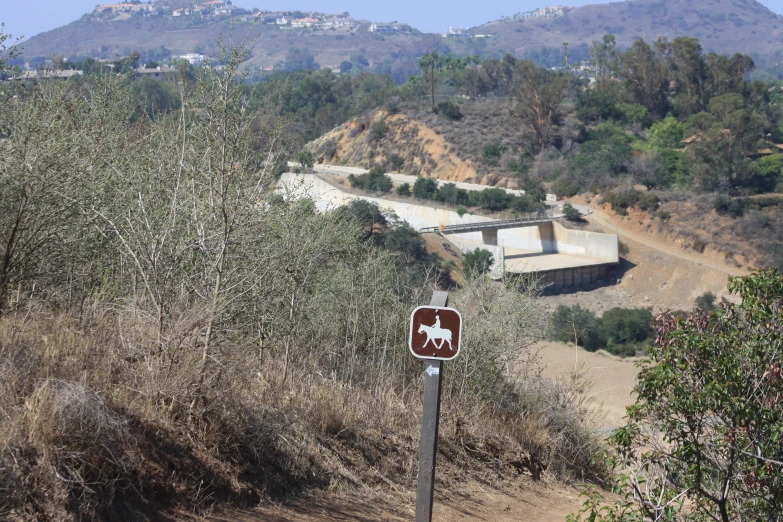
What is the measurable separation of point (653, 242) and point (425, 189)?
16.2 metres

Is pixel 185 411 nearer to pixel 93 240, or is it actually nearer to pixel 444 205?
pixel 93 240

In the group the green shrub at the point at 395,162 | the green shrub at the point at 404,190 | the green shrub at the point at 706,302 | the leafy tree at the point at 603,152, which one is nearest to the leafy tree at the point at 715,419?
the green shrub at the point at 706,302

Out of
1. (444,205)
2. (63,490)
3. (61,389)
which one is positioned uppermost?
(61,389)

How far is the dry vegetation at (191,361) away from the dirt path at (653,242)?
3887cm

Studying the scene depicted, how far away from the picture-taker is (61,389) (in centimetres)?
521

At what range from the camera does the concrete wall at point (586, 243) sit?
49.2 metres

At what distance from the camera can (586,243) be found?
50219mm

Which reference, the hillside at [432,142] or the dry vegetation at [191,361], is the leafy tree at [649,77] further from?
the dry vegetation at [191,361]

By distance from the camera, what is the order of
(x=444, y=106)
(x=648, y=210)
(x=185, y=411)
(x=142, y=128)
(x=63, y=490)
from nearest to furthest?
(x=63, y=490) < (x=185, y=411) < (x=142, y=128) < (x=648, y=210) < (x=444, y=106)

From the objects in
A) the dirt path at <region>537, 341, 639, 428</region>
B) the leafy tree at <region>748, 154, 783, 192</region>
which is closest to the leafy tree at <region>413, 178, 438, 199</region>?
the leafy tree at <region>748, 154, 783, 192</region>

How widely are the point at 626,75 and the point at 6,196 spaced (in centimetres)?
7923

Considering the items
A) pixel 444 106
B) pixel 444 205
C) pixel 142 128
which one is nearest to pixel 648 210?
pixel 444 205

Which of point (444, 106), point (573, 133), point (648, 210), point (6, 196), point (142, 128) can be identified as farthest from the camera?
point (444, 106)

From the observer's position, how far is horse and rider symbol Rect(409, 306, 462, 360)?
4.29 m
